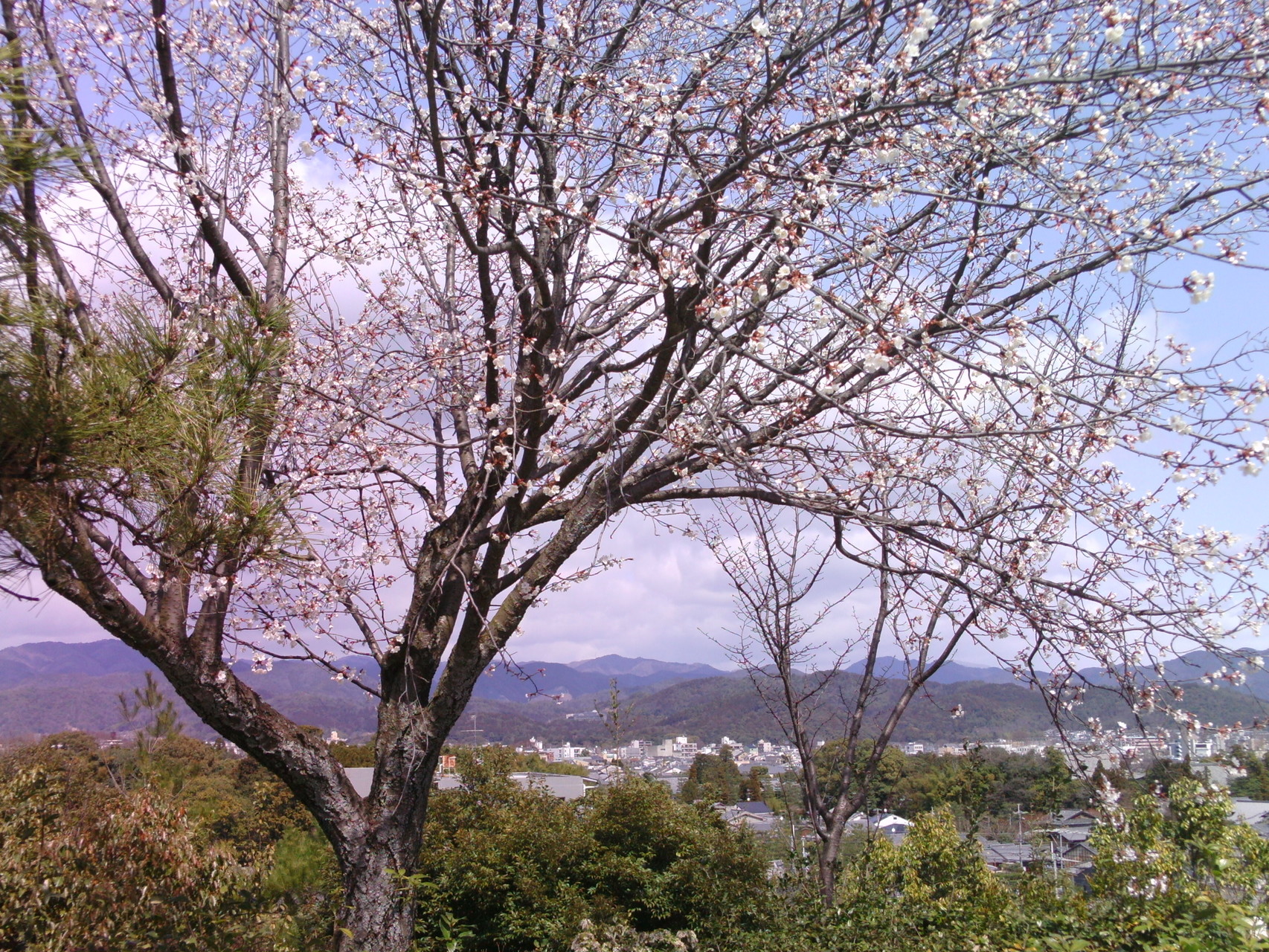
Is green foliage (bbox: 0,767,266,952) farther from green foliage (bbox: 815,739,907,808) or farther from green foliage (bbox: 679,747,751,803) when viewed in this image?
green foliage (bbox: 679,747,751,803)

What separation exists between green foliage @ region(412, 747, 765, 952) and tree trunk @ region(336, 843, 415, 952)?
8.48 feet

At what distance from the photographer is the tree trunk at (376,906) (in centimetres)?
315

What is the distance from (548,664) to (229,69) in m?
3.55

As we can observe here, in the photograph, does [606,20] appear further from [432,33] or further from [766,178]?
[766,178]

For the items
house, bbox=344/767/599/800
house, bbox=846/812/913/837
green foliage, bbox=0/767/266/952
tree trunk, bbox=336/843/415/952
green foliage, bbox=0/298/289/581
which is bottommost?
house, bbox=344/767/599/800

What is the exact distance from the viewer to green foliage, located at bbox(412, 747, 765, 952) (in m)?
6.34

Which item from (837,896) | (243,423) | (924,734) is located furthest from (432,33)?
(924,734)

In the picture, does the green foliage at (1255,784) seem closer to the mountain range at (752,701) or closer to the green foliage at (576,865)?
the mountain range at (752,701)

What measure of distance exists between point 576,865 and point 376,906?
214 inches

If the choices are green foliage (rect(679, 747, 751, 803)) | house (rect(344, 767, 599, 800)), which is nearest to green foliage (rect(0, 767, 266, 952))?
house (rect(344, 767, 599, 800))

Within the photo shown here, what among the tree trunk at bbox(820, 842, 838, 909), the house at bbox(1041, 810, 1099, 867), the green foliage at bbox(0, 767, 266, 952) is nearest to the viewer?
the green foliage at bbox(0, 767, 266, 952)

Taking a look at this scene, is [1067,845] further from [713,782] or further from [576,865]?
[576,865]

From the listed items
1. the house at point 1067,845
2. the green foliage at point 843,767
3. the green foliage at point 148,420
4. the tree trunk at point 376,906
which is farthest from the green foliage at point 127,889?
the house at point 1067,845

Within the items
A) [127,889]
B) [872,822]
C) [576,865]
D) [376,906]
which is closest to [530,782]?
[576,865]
